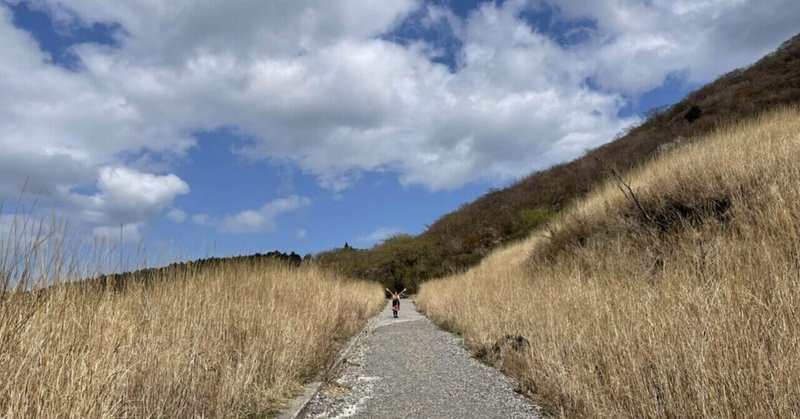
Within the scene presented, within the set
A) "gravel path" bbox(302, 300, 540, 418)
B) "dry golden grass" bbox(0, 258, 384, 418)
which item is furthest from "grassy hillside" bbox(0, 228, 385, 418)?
"gravel path" bbox(302, 300, 540, 418)

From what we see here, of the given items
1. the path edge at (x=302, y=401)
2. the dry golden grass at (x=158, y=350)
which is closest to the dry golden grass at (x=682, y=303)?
the path edge at (x=302, y=401)

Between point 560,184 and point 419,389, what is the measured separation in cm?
3256

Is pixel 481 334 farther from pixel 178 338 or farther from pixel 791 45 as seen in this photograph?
pixel 791 45

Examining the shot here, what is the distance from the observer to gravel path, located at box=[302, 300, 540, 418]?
17.7 ft

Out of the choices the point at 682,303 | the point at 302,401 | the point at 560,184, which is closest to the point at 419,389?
the point at 302,401

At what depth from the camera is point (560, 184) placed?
36.8m

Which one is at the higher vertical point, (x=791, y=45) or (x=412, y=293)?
(x=791, y=45)

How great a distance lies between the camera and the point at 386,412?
18.1 feet

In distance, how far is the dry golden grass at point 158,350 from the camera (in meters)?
2.83

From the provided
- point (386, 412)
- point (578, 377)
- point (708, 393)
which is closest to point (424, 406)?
point (386, 412)

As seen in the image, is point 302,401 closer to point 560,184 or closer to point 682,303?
point 682,303

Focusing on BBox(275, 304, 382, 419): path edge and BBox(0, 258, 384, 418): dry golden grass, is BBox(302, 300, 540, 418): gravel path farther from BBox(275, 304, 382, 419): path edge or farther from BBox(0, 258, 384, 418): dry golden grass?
BBox(0, 258, 384, 418): dry golden grass

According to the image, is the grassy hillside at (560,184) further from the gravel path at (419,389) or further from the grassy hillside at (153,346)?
the grassy hillside at (153,346)

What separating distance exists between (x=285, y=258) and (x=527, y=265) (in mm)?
7158
